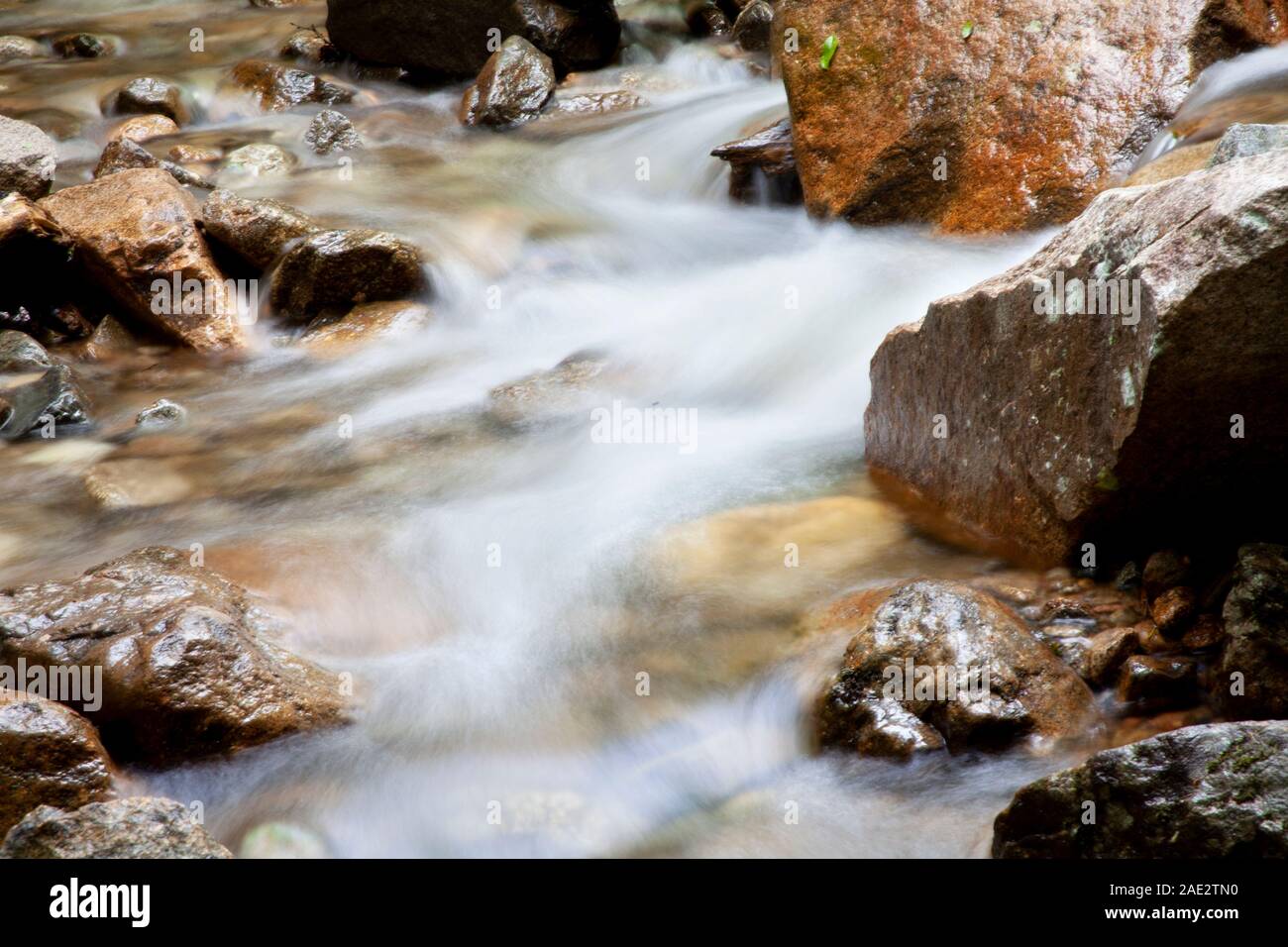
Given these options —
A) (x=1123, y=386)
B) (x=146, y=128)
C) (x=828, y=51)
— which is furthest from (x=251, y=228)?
(x=1123, y=386)

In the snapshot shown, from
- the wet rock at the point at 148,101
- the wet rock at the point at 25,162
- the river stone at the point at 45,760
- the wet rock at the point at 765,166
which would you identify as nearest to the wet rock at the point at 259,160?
the wet rock at the point at 148,101

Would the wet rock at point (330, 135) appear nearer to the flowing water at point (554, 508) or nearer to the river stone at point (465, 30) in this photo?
the flowing water at point (554, 508)

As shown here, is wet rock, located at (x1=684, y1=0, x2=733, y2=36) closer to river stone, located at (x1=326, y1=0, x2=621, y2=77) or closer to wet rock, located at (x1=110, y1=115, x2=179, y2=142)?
river stone, located at (x1=326, y1=0, x2=621, y2=77)

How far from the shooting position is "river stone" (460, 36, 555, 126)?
12367mm

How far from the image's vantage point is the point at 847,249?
24.8 ft

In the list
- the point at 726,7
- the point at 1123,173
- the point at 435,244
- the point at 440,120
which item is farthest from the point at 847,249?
the point at 726,7

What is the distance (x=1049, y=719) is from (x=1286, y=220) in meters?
1.53

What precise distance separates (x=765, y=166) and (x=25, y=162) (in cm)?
613

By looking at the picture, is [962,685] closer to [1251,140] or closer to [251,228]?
[1251,140]

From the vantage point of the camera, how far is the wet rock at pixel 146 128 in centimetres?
1197

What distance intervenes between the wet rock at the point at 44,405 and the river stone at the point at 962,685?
18.3 feet

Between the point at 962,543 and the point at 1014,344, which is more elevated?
the point at 1014,344

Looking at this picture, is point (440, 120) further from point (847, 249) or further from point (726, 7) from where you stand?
point (847, 249)

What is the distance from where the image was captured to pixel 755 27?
13492mm
